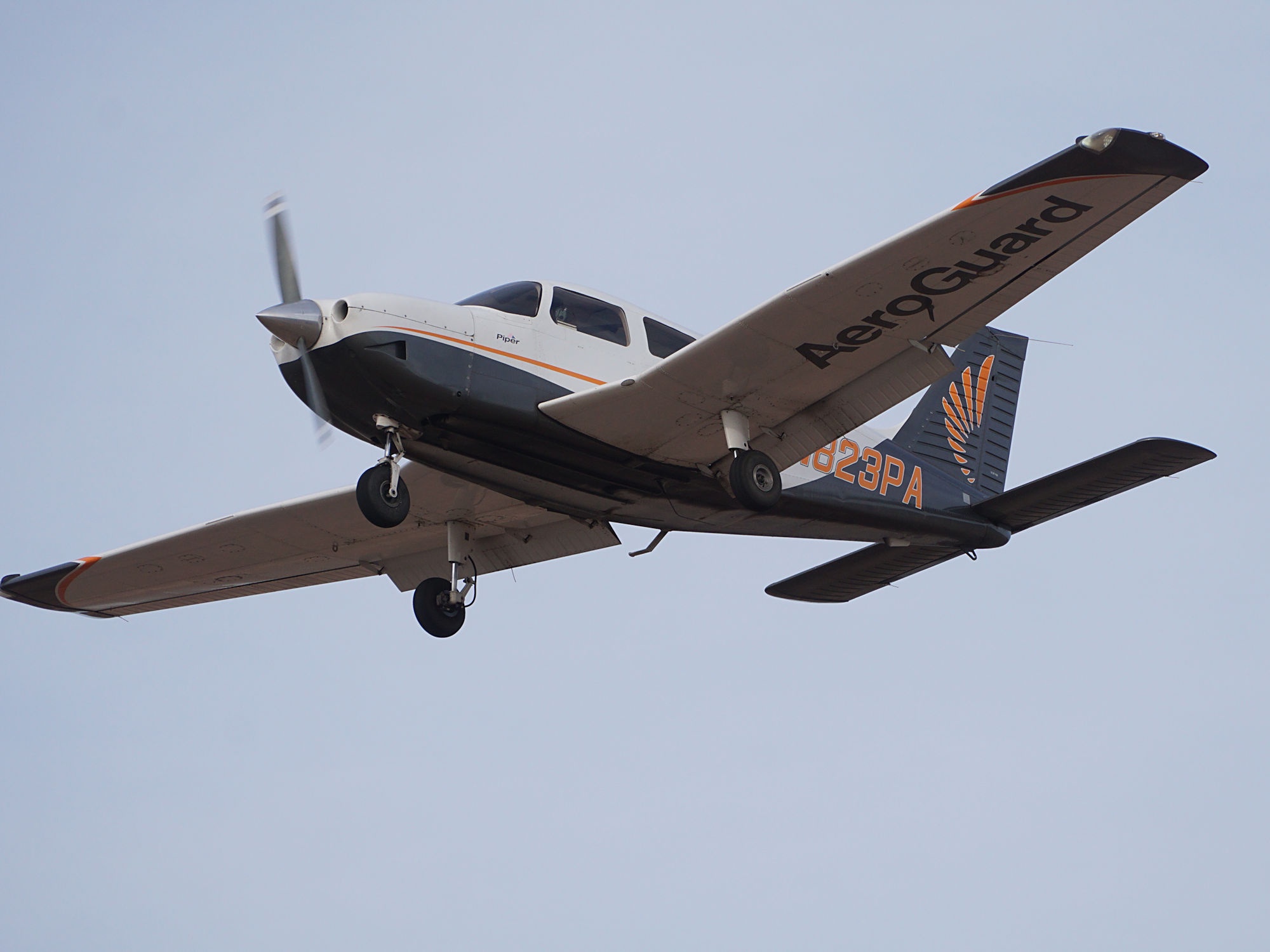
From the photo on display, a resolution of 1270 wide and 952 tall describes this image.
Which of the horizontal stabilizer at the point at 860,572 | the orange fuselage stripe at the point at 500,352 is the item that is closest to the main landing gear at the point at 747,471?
the orange fuselage stripe at the point at 500,352

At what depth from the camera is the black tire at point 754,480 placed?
14.1m

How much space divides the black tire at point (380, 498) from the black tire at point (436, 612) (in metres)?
2.60

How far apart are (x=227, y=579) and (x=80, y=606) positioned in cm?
219

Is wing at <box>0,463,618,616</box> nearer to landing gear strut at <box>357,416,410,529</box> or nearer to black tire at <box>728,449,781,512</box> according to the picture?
landing gear strut at <box>357,416,410,529</box>

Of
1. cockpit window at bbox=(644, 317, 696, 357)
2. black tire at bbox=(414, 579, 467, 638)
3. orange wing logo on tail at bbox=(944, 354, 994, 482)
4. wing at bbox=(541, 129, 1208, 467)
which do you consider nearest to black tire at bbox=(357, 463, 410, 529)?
wing at bbox=(541, 129, 1208, 467)

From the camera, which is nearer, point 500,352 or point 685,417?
point 500,352

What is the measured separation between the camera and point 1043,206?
40.3ft

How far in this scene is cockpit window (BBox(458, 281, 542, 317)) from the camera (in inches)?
560

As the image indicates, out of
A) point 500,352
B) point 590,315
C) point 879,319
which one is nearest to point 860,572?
point 879,319

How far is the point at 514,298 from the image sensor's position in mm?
14305

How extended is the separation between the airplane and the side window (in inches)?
Result: 0.8

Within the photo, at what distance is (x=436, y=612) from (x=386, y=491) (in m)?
2.86

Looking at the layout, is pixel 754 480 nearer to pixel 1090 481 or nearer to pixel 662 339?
pixel 662 339

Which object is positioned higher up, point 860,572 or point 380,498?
point 380,498
